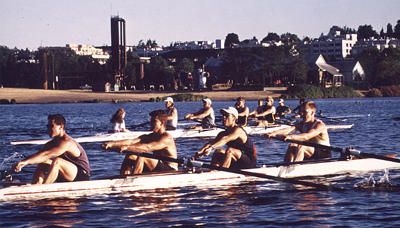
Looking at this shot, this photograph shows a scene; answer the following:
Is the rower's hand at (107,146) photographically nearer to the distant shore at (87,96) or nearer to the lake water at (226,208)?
the lake water at (226,208)

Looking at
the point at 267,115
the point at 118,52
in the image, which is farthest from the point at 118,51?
the point at 267,115

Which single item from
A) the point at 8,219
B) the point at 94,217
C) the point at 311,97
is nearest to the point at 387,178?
the point at 94,217

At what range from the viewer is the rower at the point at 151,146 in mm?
17406

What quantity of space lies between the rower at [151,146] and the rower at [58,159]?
0.72m

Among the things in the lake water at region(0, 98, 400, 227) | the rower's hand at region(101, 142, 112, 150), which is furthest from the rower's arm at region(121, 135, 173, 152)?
the lake water at region(0, 98, 400, 227)

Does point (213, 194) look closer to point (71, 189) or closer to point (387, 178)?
point (71, 189)

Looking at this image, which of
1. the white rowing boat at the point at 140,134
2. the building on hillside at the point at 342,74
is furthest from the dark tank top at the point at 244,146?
the building on hillside at the point at 342,74

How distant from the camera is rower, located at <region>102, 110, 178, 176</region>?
17.4 m

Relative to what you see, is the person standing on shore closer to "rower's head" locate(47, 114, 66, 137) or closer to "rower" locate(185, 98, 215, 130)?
"rower" locate(185, 98, 215, 130)

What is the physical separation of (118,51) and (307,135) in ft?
423

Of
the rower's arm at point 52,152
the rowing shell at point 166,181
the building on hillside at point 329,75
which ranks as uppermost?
the building on hillside at point 329,75

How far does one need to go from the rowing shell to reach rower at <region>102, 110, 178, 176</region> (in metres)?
0.39

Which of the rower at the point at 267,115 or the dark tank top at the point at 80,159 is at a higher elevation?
the rower at the point at 267,115

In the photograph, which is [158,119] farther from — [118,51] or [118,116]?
[118,51]
